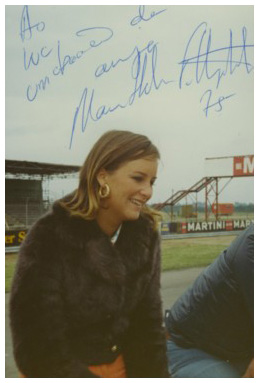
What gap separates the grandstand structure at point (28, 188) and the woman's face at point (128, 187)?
239mm

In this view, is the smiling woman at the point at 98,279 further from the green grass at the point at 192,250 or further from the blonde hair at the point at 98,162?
the green grass at the point at 192,250

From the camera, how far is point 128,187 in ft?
4.38

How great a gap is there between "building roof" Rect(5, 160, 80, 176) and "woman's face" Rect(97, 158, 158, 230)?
298mm

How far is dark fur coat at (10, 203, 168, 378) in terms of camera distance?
3.72 feet

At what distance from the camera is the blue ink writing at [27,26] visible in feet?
5.63

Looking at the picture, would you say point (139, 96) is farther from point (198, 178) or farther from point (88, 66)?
point (198, 178)
